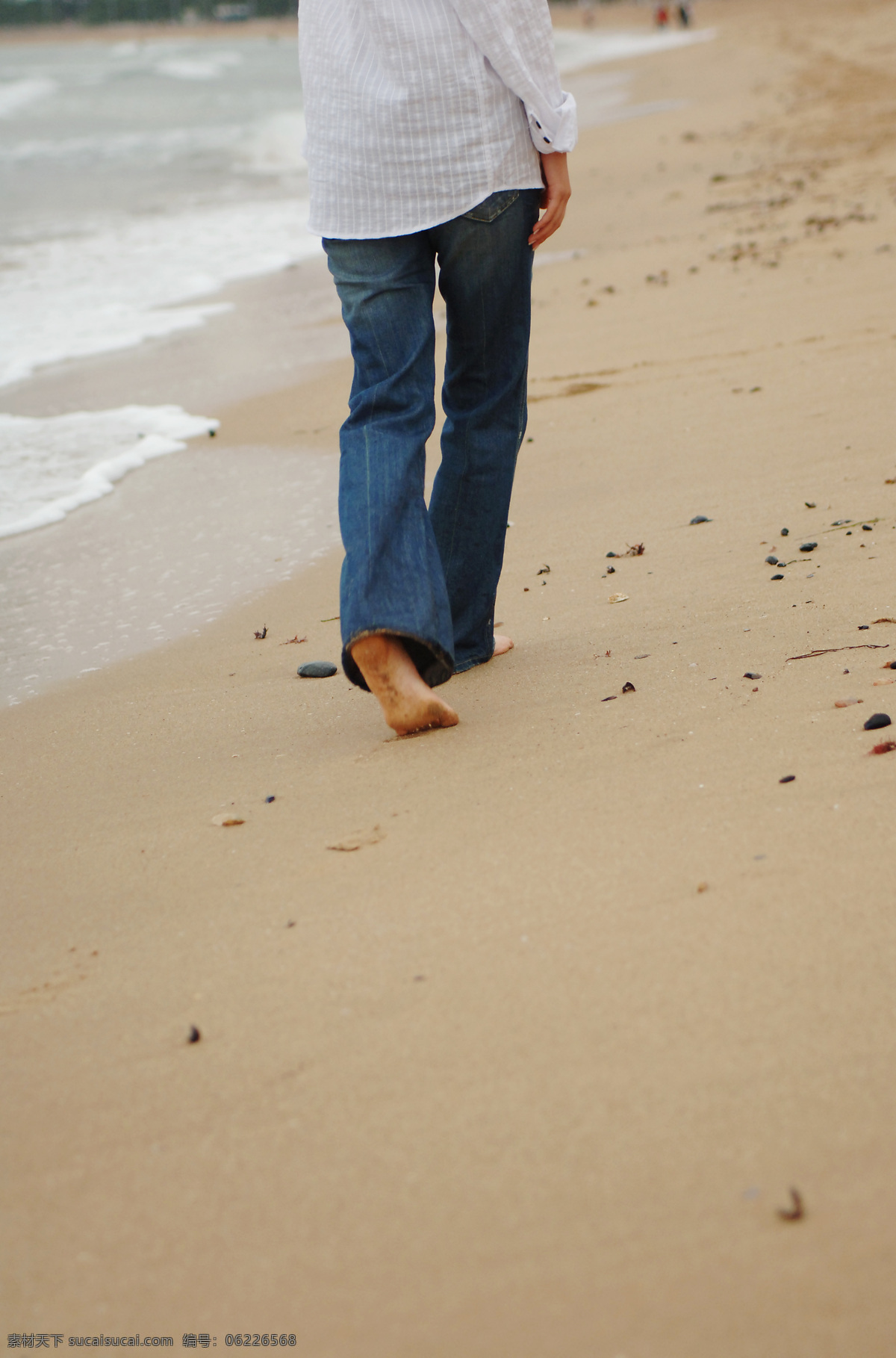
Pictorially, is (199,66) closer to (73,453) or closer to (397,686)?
(73,453)

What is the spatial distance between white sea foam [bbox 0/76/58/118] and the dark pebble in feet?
97.8

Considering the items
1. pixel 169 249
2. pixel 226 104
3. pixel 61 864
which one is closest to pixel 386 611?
pixel 61 864

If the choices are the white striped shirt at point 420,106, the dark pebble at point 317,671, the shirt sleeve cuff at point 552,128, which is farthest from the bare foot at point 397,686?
the shirt sleeve cuff at point 552,128

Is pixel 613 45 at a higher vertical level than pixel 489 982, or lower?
lower

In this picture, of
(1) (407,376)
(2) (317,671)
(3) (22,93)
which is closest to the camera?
(1) (407,376)

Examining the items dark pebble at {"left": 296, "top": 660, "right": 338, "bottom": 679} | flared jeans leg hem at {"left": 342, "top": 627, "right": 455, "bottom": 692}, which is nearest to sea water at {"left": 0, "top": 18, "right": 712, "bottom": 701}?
dark pebble at {"left": 296, "top": 660, "right": 338, "bottom": 679}

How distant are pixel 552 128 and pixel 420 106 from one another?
216mm

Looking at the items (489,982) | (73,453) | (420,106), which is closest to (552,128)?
(420,106)

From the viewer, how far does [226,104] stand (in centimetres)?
2803

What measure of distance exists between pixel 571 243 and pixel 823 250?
8.15 ft

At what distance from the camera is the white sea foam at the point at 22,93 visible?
1168 inches

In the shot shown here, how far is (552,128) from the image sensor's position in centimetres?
192

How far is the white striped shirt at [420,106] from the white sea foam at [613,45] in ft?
104

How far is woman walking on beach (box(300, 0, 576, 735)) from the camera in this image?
185cm
